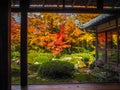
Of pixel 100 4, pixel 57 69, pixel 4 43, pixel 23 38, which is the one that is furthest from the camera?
pixel 57 69

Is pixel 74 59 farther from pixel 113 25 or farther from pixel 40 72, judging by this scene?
pixel 113 25

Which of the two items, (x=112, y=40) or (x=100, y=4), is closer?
(x=100, y=4)

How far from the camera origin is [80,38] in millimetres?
14414

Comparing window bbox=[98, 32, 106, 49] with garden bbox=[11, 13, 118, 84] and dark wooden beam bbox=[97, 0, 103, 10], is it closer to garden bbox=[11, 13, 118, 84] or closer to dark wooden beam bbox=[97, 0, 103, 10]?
garden bbox=[11, 13, 118, 84]

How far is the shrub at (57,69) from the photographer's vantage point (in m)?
11.0

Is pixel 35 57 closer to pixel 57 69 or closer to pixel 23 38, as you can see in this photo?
pixel 57 69

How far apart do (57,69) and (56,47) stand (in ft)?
9.52

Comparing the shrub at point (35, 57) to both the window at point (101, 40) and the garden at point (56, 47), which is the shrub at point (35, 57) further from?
the window at point (101, 40)

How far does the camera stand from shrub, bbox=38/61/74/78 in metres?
11.0

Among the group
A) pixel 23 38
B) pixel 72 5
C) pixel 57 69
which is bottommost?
pixel 57 69

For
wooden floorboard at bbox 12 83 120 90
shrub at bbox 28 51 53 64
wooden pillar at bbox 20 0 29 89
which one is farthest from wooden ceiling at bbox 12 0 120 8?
shrub at bbox 28 51 53 64

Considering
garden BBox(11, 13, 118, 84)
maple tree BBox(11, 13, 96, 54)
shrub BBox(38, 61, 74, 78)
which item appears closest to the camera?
shrub BBox(38, 61, 74, 78)

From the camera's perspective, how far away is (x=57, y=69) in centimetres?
1100

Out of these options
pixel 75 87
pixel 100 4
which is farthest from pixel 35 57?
pixel 75 87
